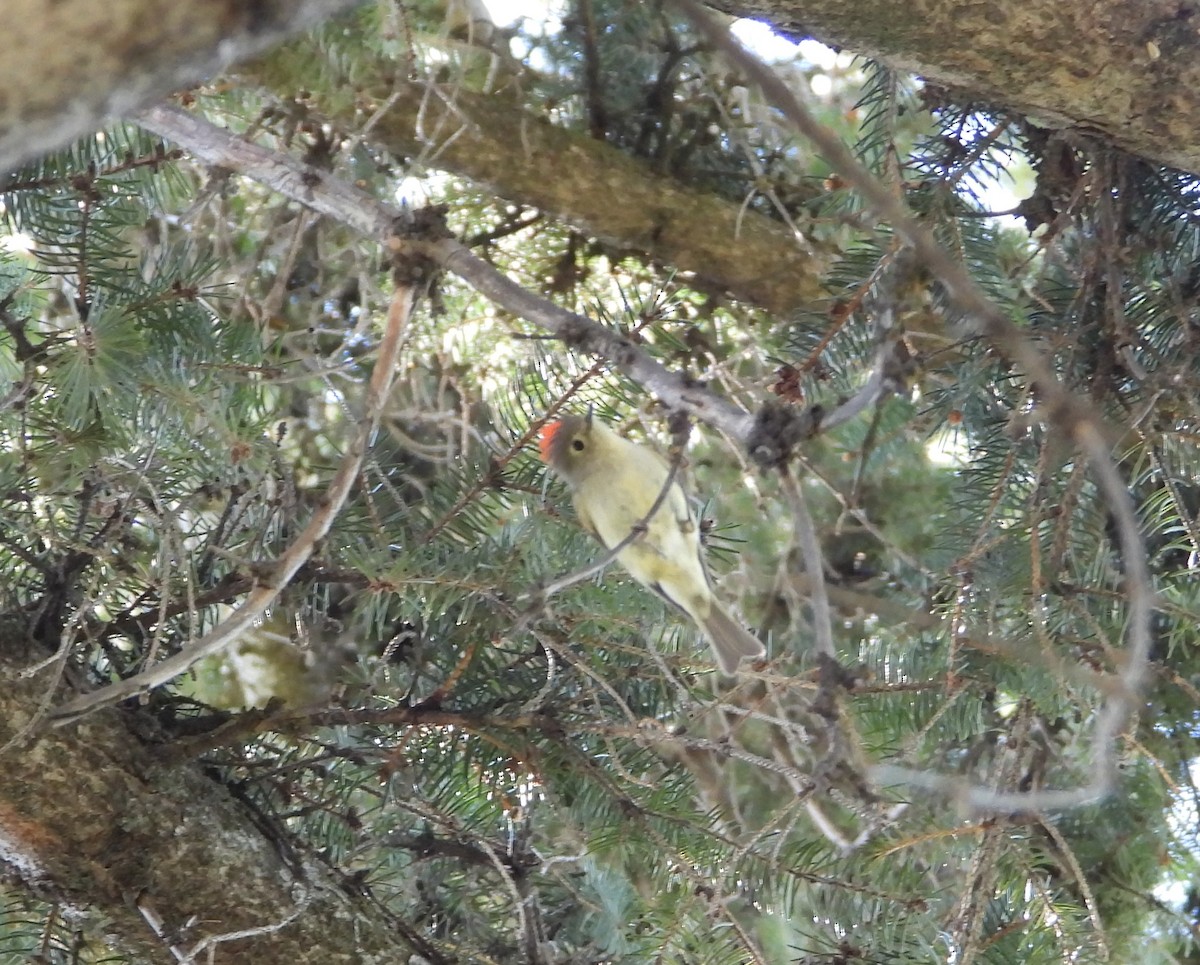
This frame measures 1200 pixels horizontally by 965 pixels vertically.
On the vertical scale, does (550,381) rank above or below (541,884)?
above

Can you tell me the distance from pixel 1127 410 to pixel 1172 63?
44 cm

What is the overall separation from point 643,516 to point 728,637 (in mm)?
251

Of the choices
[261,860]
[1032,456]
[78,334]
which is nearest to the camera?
[78,334]

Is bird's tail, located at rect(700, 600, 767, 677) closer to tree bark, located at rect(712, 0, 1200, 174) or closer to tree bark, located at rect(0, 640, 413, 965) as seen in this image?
tree bark, located at rect(0, 640, 413, 965)

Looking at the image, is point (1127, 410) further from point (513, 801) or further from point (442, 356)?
point (442, 356)

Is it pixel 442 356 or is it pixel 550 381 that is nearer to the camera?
pixel 550 381

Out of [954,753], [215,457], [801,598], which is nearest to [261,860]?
[215,457]

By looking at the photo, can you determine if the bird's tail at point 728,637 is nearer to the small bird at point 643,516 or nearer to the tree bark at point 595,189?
the small bird at point 643,516

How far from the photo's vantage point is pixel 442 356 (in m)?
2.42

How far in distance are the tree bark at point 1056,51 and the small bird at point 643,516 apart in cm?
76

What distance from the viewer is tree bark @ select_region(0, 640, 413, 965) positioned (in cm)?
128

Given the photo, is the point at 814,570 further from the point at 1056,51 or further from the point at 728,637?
the point at 728,637

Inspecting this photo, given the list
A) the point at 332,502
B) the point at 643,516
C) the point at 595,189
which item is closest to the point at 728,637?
the point at 643,516

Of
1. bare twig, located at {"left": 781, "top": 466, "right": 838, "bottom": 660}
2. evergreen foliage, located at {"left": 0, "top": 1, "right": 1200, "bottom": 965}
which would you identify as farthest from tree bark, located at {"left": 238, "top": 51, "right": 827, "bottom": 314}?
bare twig, located at {"left": 781, "top": 466, "right": 838, "bottom": 660}
